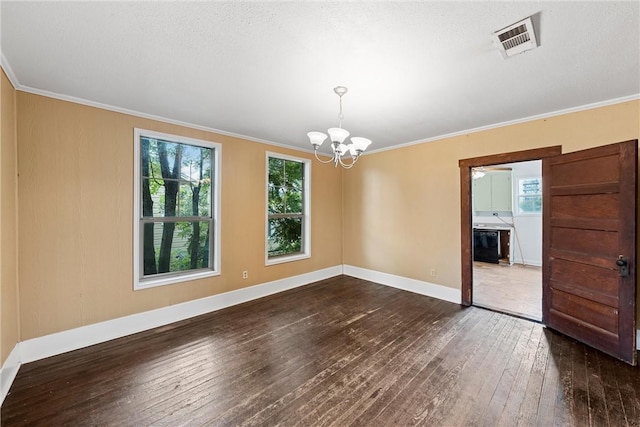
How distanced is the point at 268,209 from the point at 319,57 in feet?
9.50

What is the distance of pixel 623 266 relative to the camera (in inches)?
93.7

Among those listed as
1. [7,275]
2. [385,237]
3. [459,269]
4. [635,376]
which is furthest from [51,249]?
[635,376]

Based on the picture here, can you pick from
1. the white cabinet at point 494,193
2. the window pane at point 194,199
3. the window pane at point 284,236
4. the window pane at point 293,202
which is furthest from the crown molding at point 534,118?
the white cabinet at point 494,193

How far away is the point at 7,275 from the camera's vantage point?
2.16 m

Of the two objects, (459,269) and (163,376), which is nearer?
(163,376)

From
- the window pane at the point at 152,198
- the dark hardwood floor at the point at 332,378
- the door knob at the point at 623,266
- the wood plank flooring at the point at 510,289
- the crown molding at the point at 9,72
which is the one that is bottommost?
the dark hardwood floor at the point at 332,378

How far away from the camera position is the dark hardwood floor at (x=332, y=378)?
5.90 ft

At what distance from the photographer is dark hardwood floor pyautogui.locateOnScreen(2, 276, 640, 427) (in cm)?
180

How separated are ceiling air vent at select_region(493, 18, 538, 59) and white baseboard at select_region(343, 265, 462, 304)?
3199 mm

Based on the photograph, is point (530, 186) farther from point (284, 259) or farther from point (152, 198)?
point (152, 198)

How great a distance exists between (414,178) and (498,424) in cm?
339

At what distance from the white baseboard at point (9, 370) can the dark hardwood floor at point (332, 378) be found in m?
0.05

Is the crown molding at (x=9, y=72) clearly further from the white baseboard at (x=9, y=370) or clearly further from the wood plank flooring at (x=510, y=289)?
the wood plank flooring at (x=510, y=289)

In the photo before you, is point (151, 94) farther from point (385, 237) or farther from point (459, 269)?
point (459, 269)
